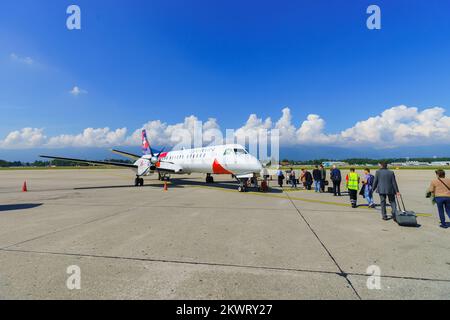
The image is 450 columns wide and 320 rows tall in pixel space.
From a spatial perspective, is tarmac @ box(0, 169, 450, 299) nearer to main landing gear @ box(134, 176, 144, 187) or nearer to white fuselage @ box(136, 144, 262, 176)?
white fuselage @ box(136, 144, 262, 176)

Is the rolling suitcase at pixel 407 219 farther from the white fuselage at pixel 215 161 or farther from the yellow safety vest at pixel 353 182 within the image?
the white fuselage at pixel 215 161

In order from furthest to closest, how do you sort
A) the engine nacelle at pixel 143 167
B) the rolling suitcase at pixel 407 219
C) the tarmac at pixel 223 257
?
the engine nacelle at pixel 143 167, the rolling suitcase at pixel 407 219, the tarmac at pixel 223 257

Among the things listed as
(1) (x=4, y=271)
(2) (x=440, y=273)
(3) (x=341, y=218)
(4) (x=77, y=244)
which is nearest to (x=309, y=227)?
(3) (x=341, y=218)

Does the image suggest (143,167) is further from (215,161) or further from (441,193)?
(441,193)

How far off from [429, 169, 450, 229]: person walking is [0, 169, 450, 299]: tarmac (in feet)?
1.64

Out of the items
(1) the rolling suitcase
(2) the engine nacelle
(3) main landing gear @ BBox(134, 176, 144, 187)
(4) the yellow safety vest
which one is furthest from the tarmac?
(3) main landing gear @ BBox(134, 176, 144, 187)

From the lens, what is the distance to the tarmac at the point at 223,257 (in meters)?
3.40

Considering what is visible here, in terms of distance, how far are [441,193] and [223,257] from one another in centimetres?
698

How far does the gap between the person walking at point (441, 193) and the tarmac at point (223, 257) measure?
50 cm

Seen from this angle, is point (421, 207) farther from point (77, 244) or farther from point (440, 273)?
point (77, 244)

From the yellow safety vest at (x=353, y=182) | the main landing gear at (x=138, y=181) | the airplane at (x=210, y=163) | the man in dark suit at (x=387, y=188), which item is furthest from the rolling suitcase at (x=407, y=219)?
the main landing gear at (x=138, y=181)

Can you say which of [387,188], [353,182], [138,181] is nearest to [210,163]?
[138,181]
